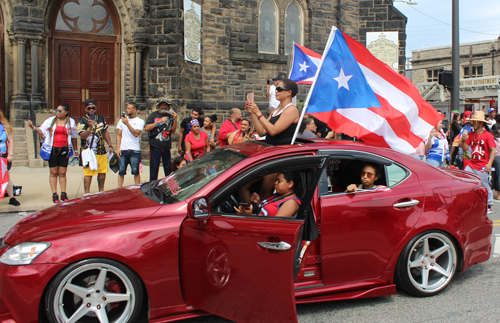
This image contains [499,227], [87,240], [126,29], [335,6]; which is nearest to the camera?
[87,240]

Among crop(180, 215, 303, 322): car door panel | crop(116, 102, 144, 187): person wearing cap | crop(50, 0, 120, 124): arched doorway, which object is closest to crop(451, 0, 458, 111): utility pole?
crop(116, 102, 144, 187): person wearing cap

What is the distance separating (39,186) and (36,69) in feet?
23.6

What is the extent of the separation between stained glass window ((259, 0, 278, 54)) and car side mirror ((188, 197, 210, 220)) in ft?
48.2

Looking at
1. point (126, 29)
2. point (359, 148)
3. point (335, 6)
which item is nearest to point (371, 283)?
point (359, 148)

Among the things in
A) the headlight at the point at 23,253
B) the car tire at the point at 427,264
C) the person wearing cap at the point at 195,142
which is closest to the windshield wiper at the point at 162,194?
the headlight at the point at 23,253

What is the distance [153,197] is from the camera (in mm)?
3779

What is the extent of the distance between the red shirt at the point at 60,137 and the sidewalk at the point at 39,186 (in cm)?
108

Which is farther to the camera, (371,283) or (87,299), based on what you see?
(371,283)

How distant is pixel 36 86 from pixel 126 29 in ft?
12.7

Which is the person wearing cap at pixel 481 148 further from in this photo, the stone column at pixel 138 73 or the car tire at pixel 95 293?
the stone column at pixel 138 73

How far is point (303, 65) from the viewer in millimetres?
9219

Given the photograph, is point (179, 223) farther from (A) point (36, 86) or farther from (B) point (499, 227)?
(A) point (36, 86)

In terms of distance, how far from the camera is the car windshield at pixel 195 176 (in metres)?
3.59

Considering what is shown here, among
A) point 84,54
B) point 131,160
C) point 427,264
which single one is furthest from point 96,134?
point 84,54
